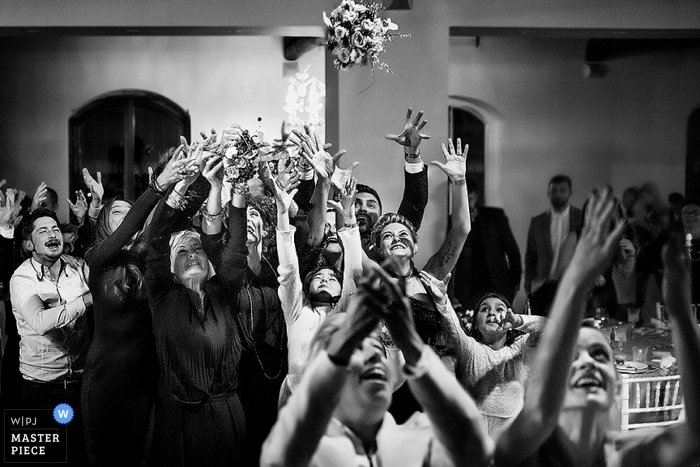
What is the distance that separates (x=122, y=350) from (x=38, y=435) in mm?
556

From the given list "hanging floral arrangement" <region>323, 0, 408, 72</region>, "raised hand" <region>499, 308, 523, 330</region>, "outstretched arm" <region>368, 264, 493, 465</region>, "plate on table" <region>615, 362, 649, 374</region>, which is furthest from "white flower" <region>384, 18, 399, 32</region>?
"outstretched arm" <region>368, 264, 493, 465</region>

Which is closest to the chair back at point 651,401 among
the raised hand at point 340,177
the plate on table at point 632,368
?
the plate on table at point 632,368

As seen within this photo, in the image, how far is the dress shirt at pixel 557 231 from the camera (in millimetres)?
4488

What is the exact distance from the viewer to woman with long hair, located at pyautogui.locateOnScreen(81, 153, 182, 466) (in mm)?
3791

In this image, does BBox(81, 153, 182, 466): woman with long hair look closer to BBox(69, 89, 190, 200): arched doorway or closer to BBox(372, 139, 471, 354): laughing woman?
BBox(372, 139, 471, 354): laughing woman

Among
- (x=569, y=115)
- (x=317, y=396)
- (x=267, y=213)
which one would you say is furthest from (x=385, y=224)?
(x=569, y=115)

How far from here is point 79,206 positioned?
4.27 m

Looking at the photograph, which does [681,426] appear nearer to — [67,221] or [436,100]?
[436,100]

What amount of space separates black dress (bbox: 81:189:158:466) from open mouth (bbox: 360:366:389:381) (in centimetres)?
167

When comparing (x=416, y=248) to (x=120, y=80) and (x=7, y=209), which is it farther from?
(x=120, y=80)

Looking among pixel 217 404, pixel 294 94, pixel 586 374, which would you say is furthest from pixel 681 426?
pixel 294 94

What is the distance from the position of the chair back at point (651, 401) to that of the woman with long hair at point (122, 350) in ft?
6.42

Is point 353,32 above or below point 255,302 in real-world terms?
above

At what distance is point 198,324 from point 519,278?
63.7 inches
